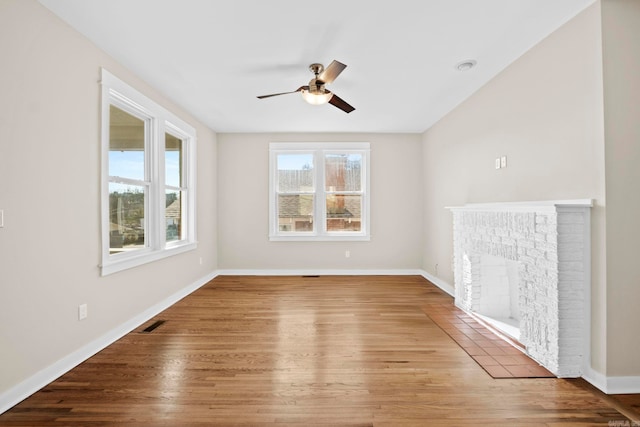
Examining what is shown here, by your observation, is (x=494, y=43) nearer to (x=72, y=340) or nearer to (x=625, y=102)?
(x=625, y=102)

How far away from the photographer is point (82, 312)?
2.54 m

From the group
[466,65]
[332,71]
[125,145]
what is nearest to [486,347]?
[466,65]

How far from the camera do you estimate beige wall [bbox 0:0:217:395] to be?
1.97 meters

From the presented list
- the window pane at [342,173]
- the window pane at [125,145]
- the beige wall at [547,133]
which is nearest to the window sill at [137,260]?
the window pane at [125,145]

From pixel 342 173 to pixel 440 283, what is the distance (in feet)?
8.47

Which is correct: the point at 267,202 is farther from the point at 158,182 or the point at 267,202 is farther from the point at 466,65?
the point at 466,65

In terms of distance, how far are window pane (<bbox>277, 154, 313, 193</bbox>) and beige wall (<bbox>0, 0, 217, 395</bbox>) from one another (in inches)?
129

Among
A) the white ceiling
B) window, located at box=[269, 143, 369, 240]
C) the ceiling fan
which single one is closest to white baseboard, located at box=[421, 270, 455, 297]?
window, located at box=[269, 143, 369, 240]

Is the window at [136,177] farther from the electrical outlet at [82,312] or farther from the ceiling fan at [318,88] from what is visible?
the ceiling fan at [318,88]

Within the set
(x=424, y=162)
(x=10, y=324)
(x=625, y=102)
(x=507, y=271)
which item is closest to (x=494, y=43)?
(x=625, y=102)

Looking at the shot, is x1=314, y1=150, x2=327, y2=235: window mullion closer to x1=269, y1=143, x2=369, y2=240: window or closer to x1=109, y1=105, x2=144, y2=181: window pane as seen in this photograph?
x1=269, y1=143, x2=369, y2=240: window

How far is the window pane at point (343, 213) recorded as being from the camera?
5887 mm

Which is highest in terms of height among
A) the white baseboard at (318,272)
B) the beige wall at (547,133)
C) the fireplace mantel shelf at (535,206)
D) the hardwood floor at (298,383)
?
the beige wall at (547,133)

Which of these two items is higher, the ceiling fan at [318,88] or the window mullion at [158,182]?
the ceiling fan at [318,88]
